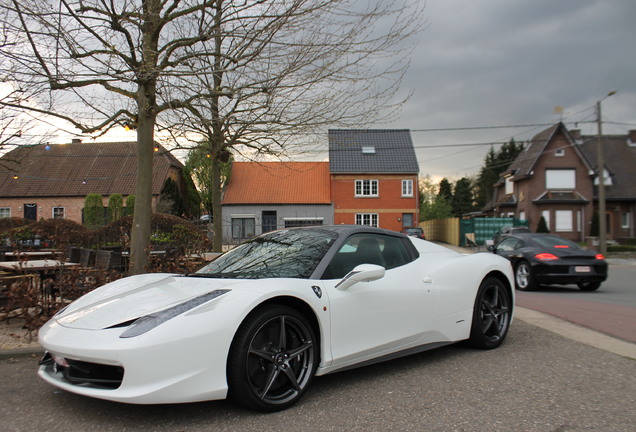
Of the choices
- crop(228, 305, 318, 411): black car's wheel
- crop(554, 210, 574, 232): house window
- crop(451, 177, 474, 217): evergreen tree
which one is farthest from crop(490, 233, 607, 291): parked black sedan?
crop(451, 177, 474, 217): evergreen tree

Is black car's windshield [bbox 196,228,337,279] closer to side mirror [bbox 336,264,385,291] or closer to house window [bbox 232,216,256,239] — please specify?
side mirror [bbox 336,264,385,291]

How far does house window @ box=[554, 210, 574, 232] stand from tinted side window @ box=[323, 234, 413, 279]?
119 ft

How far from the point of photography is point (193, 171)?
4066 centimetres

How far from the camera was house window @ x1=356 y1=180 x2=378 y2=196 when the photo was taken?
39.3 metres

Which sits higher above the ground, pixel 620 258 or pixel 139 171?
pixel 139 171

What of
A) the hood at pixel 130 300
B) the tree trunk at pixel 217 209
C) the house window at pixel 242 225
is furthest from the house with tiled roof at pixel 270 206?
the hood at pixel 130 300

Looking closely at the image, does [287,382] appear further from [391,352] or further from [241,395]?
[391,352]

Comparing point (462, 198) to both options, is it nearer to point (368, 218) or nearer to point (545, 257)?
point (368, 218)

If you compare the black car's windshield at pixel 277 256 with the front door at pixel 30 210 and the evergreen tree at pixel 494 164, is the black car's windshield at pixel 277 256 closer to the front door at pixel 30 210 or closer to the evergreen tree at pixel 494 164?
the front door at pixel 30 210

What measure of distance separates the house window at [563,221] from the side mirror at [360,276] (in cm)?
3713

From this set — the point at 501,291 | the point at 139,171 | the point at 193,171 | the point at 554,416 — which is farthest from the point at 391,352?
the point at 193,171

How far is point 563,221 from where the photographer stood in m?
36.2

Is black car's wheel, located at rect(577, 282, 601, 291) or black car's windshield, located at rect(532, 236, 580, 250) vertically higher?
black car's windshield, located at rect(532, 236, 580, 250)

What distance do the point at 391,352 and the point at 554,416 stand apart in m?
1.25
